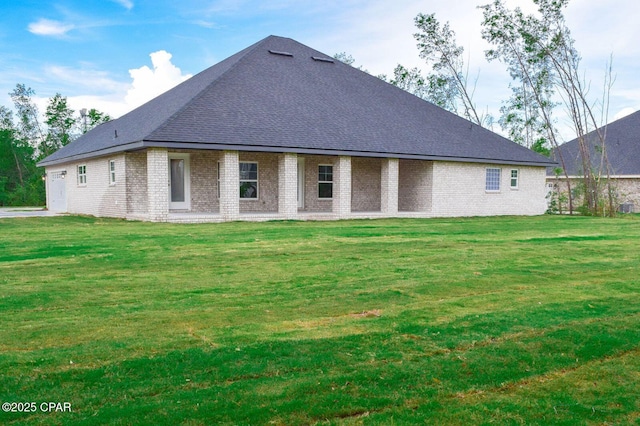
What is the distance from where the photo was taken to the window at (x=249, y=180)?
68.7ft

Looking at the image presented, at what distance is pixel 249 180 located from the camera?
21.0 m

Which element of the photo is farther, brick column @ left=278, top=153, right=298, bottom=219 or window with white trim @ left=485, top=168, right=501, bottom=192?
window with white trim @ left=485, top=168, right=501, bottom=192

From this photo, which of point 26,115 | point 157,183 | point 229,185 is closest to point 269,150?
point 229,185

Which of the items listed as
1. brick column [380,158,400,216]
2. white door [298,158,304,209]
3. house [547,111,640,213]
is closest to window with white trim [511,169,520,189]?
house [547,111,640,213]

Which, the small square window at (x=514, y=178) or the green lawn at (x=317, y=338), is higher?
the small square window at (x=514, y=178)

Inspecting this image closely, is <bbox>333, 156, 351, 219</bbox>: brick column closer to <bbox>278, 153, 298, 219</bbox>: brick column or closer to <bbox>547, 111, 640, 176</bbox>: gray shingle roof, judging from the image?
<bbox>278, 153, 298, 219</bbox>: brick column

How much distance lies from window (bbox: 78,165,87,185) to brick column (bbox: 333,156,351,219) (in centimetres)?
1091

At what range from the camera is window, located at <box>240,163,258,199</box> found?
68.7 ft

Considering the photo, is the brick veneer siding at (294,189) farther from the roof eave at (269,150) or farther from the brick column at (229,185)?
the roof eave at (269,150)

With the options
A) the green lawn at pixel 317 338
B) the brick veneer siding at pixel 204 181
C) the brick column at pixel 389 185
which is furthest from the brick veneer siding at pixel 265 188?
the green lawn at pixel 317 338

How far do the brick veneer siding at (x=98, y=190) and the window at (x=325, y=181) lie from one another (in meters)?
7.73

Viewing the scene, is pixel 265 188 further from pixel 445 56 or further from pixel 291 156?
pixel 445 56

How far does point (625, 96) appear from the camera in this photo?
128 feet

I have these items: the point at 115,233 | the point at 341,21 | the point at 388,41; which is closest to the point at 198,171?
the point at 115,233
